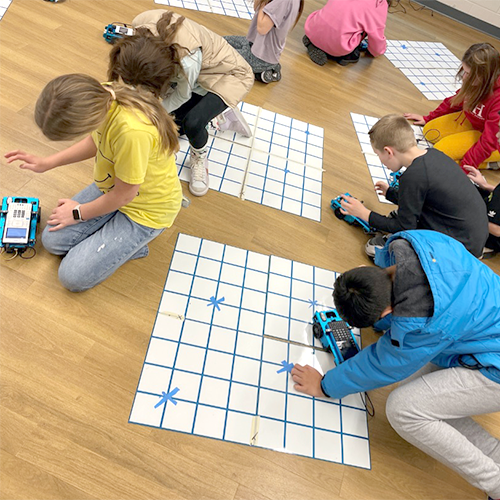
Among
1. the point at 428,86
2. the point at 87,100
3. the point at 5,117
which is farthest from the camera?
the point at 428,86

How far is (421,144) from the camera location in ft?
8.09

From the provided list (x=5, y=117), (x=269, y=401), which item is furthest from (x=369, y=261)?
(x=5, y=117)

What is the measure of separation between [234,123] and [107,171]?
2.83 ft

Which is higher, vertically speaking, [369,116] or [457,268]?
[457,268]

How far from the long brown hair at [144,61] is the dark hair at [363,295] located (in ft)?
2.66

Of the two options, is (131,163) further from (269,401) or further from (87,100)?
(269,401)

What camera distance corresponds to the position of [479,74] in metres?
2.07

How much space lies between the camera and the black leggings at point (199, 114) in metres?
1.64

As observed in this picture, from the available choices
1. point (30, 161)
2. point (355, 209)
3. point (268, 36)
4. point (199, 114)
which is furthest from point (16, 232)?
point (268, 36)

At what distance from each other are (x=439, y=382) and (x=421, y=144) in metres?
Result: 1.62

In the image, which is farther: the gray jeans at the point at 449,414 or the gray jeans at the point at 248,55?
the gray jeans at the point at 248,55

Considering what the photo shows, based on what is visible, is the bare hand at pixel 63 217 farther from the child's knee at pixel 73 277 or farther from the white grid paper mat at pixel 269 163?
the white grid paper mat at pixel 269 163

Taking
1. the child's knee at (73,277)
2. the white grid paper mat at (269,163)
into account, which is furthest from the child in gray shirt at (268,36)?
the child's knee at (73,277)

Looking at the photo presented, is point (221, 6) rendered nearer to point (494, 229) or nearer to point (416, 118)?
point (416, 118)
